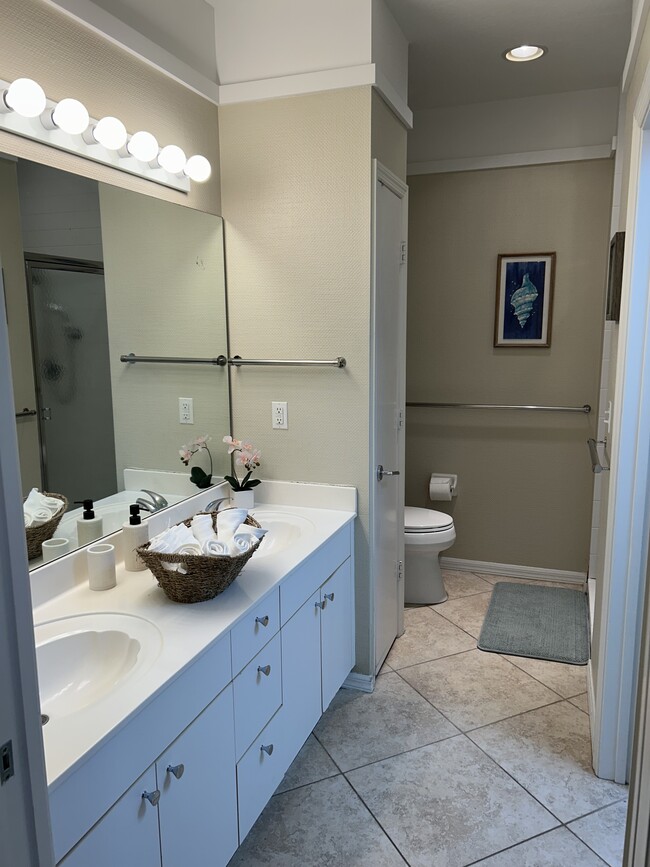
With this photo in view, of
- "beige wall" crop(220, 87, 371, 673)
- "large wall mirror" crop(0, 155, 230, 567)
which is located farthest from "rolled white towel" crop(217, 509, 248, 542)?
"beige wall" crop(220, 87, 371, 673)

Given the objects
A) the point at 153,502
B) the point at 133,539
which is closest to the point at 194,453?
the point at 153,502

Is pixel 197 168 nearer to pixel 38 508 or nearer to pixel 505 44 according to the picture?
pixel 38 508

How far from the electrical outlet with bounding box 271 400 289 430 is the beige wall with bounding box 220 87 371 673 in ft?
0.06

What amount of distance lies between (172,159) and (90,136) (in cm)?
34

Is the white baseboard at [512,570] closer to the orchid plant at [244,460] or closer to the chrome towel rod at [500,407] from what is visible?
the chrome towel rod at [500,407]

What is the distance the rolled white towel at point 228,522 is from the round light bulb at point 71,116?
1.06m

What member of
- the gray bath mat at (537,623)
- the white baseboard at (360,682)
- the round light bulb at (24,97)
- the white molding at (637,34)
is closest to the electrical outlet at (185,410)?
the round light bulb at (24,97)

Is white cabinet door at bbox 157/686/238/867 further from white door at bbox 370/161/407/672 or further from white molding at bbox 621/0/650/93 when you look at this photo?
white molding at bbox 621/0/650/93

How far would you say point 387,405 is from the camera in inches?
105

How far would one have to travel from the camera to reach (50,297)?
1.71m

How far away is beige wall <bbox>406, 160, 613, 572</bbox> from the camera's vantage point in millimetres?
3475

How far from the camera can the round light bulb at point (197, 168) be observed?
2.19 metres

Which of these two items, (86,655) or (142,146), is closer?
(86,655)

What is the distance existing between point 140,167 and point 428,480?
2492 millimetres
